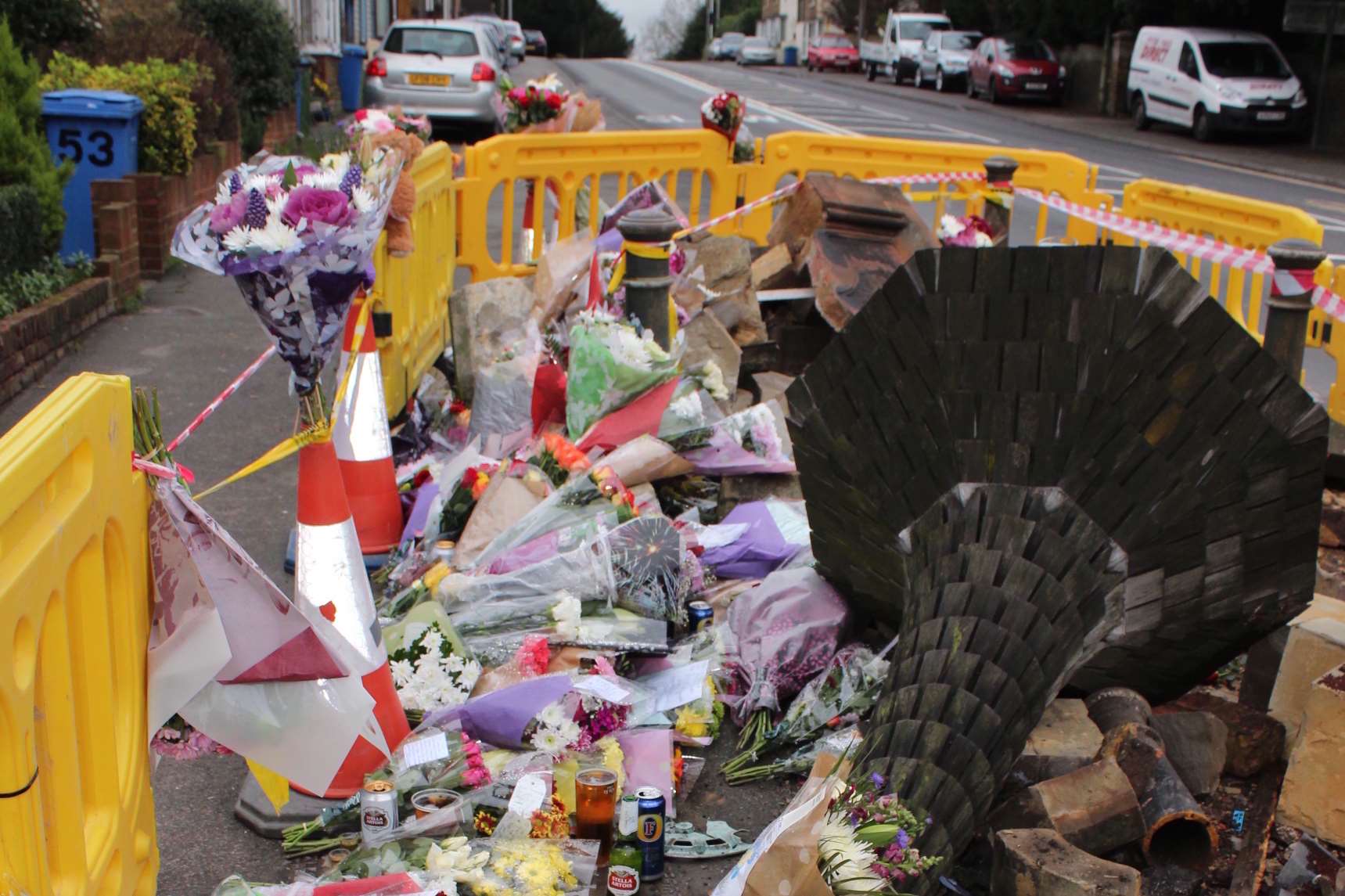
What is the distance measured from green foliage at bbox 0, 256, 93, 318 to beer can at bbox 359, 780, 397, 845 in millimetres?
5001

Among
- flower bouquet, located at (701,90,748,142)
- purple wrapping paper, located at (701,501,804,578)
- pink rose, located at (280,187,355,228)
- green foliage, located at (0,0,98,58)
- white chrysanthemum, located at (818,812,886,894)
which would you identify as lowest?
purple wrapping paper, located at (701,501,804,578)

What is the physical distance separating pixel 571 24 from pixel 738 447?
3608 inches

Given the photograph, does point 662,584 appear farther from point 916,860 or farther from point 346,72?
point 346,72

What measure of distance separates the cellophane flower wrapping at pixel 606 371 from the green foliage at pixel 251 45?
1065 centimetres

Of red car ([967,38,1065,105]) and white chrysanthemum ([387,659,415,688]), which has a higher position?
red car ([967,38,1065,105])

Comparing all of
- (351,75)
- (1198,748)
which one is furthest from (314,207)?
(351,75)

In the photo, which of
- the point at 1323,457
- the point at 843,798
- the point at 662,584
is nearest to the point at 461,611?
the point at 662,584

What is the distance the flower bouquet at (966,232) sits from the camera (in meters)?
7.82

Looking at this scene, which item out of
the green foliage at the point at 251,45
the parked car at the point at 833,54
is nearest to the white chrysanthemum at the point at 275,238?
the green foliage at the point at 251,45

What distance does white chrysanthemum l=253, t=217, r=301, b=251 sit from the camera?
3.36m

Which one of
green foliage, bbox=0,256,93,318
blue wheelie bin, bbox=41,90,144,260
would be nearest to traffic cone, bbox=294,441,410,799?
green foliage, bbox=0,256,93,318

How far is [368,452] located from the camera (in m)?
5.30

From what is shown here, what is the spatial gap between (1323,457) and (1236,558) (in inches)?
13.6

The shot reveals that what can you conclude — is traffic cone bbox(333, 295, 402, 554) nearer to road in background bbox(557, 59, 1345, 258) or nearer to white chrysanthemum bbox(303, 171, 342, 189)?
white chrysanthemum bbox(303, 171, 342, 189)
